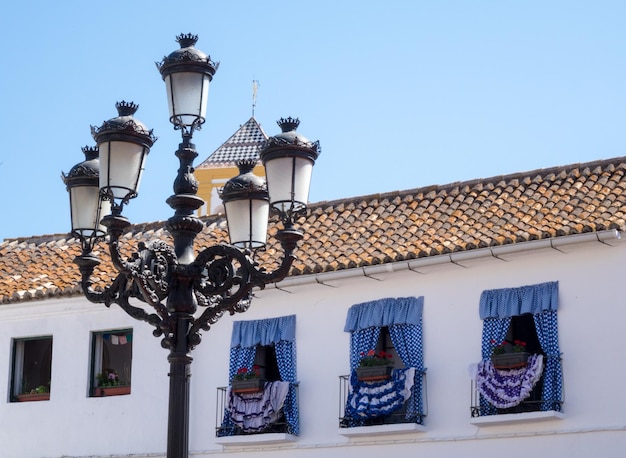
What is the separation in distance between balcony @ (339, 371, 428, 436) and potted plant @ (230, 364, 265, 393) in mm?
1326

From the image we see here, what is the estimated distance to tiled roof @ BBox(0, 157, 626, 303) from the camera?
611 inches

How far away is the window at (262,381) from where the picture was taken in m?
16.3

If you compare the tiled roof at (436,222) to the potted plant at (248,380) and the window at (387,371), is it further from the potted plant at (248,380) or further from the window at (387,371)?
the potted plant at (248,380)

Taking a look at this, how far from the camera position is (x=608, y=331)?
48.0ft

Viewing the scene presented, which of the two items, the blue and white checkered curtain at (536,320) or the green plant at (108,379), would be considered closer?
the blue and white checkered curtain at (536,320)

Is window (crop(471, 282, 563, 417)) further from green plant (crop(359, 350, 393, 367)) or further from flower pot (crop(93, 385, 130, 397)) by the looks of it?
flower pot (crop(93, 385, 130, 397))

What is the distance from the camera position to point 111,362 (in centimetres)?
1830

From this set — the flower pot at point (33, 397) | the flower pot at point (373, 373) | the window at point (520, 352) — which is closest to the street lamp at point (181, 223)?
the window at point (520, 352)

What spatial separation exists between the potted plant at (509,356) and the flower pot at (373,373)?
4.69 ft

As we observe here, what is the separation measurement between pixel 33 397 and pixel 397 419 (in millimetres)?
6194

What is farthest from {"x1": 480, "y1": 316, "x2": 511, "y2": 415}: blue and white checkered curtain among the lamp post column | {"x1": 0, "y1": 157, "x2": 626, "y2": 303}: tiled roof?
the lamp post column

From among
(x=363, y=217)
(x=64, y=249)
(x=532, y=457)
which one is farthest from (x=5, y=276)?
(x=532, y=457)

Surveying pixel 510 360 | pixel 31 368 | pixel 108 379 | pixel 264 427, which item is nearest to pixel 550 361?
pixel 510 360

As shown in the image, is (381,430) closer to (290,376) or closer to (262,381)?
(290,376)
